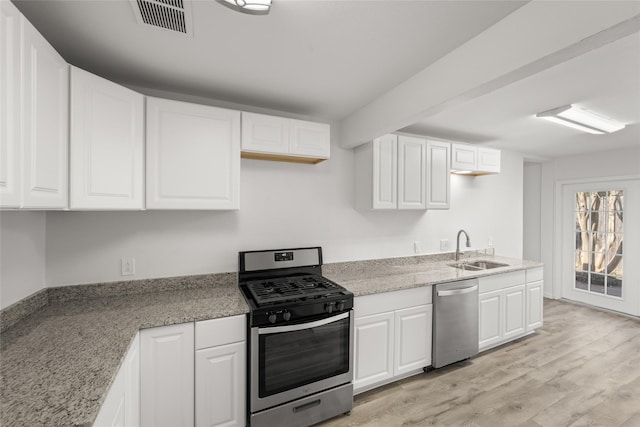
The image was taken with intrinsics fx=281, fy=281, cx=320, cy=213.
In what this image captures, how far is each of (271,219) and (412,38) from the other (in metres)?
1.72

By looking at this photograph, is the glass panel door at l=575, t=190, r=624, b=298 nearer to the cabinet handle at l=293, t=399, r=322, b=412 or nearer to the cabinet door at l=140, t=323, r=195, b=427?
the cabinet handle at l=293, t=399, r=322, b=412

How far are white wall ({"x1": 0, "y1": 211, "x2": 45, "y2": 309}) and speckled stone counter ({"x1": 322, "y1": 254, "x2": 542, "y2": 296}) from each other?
2.02 meters

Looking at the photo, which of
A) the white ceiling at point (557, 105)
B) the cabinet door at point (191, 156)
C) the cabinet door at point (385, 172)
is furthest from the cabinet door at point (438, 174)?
the cabinet door at point (191, 156)

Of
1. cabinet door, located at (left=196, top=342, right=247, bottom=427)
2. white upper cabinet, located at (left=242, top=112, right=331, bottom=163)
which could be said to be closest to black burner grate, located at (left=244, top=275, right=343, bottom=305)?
cabinet door, located at (left=196, top=342, right=247, bottom=427)

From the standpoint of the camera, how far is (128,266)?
2062 mm

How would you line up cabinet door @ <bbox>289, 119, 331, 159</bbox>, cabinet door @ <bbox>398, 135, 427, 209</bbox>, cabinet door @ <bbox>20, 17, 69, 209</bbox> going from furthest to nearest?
cabinet door @ <bbox>398, 135, 427, 209</bbox>, cabinet door @ <bbox>289, 119, 331, 159</bbox>, cabinet door @ <bbox>20, 17, 69, 209</bbox>

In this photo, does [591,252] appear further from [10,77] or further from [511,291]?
[10,77]

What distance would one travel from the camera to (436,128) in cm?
312

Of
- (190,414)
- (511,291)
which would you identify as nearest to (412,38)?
(190,414)

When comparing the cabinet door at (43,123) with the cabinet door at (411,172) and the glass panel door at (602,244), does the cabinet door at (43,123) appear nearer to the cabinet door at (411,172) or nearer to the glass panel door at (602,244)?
the cabinet door at (411,172)

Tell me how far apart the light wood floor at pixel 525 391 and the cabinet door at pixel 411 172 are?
1627mm

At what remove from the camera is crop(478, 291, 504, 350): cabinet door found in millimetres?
2865

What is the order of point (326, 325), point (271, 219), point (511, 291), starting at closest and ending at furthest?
point (326, 325), point (271, 219), point (511, 291)

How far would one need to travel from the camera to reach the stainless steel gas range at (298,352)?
5.81ft
